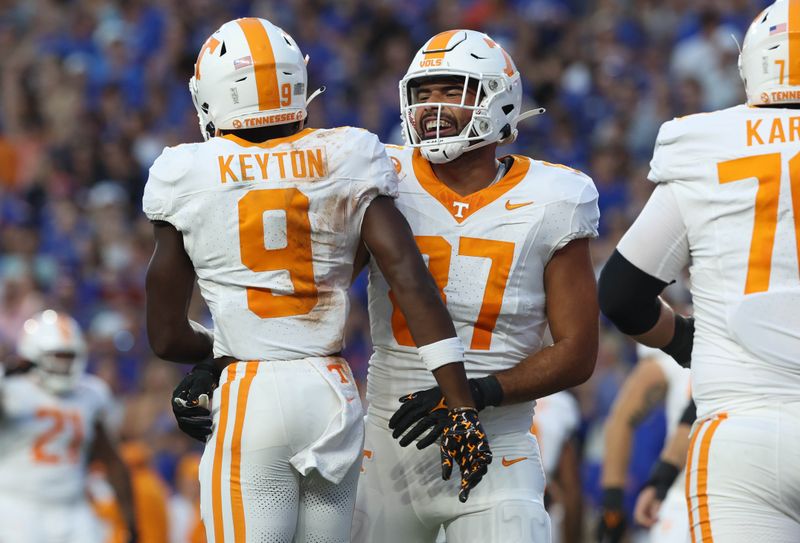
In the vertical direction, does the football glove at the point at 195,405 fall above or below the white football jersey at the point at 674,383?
above

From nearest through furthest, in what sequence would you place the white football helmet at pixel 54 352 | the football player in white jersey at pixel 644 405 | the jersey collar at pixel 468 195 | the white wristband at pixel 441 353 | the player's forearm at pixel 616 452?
the white wristband at pixel 441 353 < the jersey collar at pixel 468 195 < the player's forearm at pixel 616 452 < the football player in white jersey at pixel 644 405 < the white football helmet at pixel 54 352

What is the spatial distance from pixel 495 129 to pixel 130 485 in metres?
4.42

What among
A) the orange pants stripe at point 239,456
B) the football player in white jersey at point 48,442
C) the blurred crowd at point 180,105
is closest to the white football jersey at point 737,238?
the orange pants stripe at point 239,456

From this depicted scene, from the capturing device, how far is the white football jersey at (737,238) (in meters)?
3.52

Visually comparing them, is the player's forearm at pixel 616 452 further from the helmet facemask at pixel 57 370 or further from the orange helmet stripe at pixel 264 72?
the helmet facemask at pixel 57 370

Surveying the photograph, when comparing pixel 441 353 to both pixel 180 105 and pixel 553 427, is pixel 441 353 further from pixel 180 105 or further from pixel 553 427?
pixel 180 105

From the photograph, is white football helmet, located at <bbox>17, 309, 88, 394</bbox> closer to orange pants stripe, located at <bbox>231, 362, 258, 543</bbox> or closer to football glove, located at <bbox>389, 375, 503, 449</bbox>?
football glove, located at <bbox>389, 375, 503, 449</bbox>

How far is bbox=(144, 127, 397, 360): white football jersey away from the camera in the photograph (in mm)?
3750

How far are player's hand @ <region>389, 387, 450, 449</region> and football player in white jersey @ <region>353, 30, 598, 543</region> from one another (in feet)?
0.50

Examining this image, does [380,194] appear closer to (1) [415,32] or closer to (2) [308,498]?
(2) [308,498]

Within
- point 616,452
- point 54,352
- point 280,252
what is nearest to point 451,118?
point 280,252

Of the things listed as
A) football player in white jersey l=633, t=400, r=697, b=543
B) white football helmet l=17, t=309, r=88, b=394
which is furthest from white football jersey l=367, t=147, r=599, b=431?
white football helmet l=17, t=309, r=88, b=394

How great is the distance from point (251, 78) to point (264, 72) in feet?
0.13

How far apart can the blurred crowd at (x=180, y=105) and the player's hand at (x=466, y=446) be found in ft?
19.2
